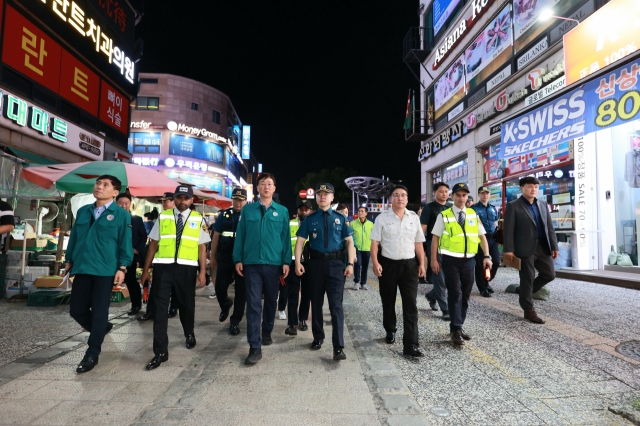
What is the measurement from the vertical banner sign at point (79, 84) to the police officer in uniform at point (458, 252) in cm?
1170

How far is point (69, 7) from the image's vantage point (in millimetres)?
10789

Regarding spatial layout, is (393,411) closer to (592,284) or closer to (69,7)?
(592,284)

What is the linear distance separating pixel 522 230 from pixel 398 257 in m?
2.39

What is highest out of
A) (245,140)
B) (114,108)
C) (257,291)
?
(245,140)

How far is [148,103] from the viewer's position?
42.4 metres

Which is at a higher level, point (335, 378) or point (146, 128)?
point (146, 128)

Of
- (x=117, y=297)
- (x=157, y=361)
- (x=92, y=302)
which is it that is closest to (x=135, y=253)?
(x=117, y=297)

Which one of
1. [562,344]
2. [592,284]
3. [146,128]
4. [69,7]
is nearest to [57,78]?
[69,7]

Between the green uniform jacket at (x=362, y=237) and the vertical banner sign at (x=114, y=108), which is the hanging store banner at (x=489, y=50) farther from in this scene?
the vertical banner sign at (x=114, y=108)

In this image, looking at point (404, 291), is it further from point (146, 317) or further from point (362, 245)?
point (362, 245)

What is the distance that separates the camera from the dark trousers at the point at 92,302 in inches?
145

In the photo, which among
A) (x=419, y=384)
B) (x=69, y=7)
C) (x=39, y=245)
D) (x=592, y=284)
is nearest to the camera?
(x=419, y=384)

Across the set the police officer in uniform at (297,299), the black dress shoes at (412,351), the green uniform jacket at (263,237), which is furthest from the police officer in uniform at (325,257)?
the black dress shoes at (412,351)

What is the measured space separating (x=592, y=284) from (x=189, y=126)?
141 ft
